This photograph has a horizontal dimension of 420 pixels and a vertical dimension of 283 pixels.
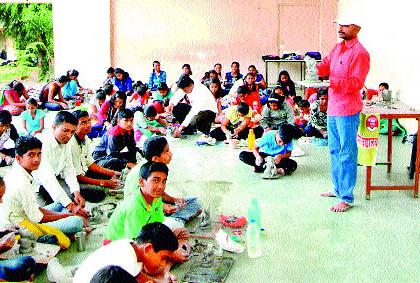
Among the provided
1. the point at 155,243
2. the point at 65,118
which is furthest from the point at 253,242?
the point at 65,118

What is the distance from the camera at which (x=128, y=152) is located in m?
6.34

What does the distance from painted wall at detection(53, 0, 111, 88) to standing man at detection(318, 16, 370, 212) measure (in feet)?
31.2

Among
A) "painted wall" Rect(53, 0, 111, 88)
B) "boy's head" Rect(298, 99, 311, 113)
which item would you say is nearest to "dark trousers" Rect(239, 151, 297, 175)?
"boy's head" Rect(298, 99, 311, 113)

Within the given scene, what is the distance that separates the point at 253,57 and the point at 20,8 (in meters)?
6.29

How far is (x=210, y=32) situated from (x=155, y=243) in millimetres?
11743

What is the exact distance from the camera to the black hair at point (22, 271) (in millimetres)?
3422

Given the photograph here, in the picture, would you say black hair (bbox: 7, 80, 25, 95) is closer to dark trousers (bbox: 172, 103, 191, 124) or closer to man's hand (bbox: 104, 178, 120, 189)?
dark trousers (bbox: 172, 103, 191, 124)

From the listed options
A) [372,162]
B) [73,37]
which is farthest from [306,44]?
[372,162]

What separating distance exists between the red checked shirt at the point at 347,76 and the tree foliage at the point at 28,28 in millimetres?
11241

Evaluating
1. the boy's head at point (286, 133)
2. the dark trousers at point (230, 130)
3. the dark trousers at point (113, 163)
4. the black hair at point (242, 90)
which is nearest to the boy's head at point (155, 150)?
the dark trousers at point (113, 163)

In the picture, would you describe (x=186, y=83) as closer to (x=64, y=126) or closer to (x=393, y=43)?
(x=64, y=126)

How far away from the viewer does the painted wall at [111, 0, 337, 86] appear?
13.9 m

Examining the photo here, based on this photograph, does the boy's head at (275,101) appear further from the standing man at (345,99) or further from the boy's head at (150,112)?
the standing man at (345,99)

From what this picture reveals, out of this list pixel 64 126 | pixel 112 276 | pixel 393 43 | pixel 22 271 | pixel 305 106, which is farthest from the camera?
pixel 393 43
